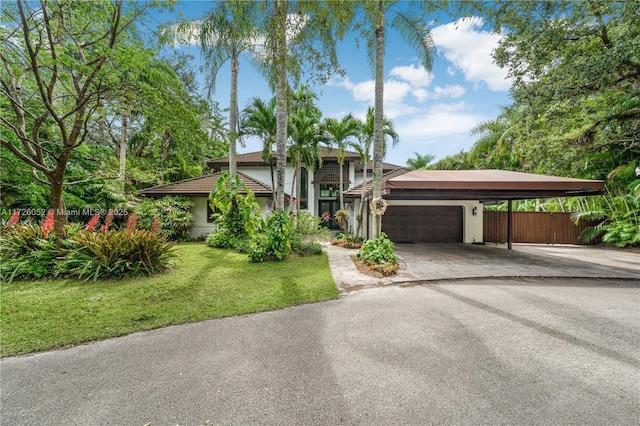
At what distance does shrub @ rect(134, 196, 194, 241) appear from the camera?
37.9 ft

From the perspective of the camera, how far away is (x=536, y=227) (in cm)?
1377

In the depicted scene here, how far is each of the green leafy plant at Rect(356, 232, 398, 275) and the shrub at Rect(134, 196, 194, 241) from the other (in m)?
9.06

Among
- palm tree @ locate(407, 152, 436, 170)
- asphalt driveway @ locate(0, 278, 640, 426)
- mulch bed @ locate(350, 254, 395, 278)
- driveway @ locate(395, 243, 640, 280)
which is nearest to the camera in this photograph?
asphalt driveway @ locate(0, 278, 640, 426)

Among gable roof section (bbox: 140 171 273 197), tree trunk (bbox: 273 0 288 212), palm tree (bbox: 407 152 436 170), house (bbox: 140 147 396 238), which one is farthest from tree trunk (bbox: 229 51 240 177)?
palm tree (bbox: 407 152 436 170)

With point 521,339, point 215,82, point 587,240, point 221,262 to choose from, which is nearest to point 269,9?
point 215,82

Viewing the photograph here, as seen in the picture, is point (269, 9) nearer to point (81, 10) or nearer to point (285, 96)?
point (285, 96)

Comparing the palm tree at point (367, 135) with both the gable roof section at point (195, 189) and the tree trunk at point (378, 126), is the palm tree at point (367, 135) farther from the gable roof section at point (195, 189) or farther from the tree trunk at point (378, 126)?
the gable roof section at point (195, 189)

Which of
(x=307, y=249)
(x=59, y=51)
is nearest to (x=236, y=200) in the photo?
(x=307, y=249)

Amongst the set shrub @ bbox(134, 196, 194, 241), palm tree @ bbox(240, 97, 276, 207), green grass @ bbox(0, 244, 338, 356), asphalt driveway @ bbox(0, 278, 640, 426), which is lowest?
asphalt driveway @ bbox(0, 278, 640, 426)

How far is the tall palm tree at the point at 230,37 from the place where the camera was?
6.76m

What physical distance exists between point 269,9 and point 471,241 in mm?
13910

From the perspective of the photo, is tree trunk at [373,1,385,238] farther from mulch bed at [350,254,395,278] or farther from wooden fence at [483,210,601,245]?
wooden fence at [483,210,601,245]

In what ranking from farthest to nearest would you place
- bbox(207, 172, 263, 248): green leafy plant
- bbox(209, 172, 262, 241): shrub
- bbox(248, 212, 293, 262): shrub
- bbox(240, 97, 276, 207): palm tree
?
bbox(240, 97, 276, 207): palm tree
bbox(207, 172, 263, 248): green leafy plant
bbox(209, 172, 262, 241): shrub
bbox(248, 212, 293, 262): shrub

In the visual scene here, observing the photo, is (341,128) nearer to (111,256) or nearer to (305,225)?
(305,225)
